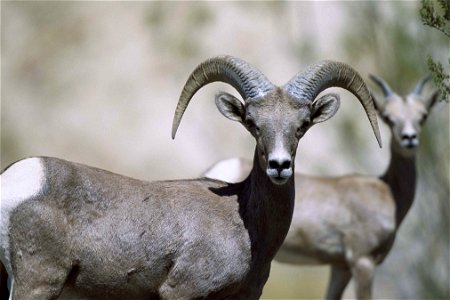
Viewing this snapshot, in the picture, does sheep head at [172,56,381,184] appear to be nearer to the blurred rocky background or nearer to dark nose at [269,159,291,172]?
dark nose at [269,159,291,172]

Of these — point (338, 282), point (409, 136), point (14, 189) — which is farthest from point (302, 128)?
point (338, 282)

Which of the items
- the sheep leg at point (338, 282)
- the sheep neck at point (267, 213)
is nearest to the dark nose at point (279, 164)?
the sheep neck at point (267, 213)

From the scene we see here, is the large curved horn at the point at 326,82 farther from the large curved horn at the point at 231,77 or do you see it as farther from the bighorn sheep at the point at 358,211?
the bighorn sheep at the point at 358,211

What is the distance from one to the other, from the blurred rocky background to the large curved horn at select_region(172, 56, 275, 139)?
933cm

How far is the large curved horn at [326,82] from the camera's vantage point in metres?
9.30

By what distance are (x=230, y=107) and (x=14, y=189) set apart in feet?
6.61

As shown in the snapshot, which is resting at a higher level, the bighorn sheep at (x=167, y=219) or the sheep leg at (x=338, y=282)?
the bighorn sheep at (x=167, y=219)

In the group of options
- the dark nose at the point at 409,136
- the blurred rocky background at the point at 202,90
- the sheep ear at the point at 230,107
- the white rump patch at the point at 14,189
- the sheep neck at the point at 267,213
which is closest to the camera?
the white rump patch at the point at 14,189

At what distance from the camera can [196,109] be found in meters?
30.8

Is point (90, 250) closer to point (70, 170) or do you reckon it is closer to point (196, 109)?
point (70, 170)

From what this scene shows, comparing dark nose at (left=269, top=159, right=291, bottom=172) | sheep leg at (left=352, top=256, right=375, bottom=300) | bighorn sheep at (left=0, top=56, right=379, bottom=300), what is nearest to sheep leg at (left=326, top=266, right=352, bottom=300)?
sheep leg at (left=352, top=256, right=375, bottom=300)

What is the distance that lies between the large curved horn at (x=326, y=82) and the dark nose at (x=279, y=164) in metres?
0.73

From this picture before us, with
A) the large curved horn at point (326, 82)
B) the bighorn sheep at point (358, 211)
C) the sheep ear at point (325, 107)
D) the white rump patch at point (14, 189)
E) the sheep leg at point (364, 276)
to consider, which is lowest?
the sheep leg at point (364, 276)

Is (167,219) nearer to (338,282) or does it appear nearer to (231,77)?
(231,77)
